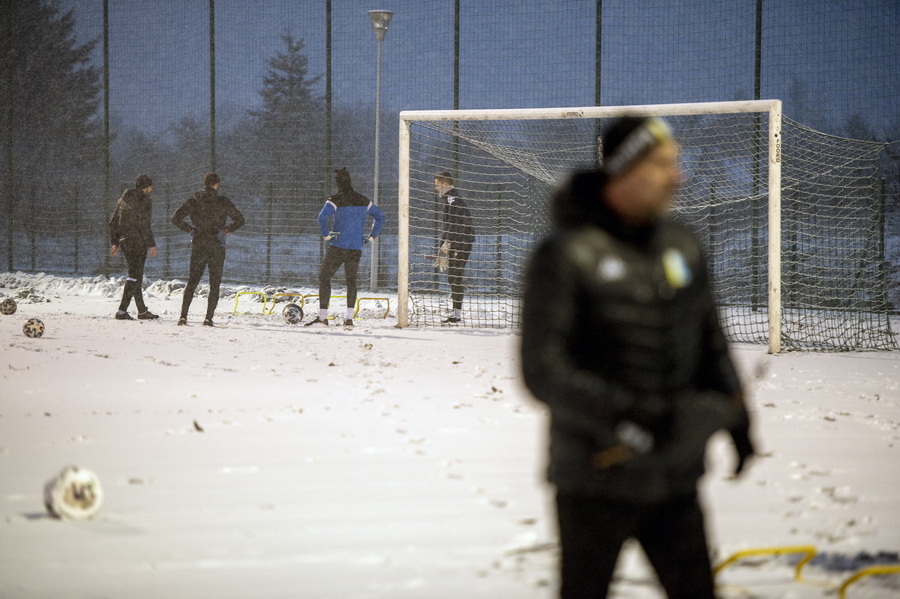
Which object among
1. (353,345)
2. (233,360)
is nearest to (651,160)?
(233,360)

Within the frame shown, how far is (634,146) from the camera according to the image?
5.91ft

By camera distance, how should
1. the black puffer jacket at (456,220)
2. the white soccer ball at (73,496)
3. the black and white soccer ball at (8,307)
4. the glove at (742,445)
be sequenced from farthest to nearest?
1. the black and white soccer ball at (8,307)
2. the black puffer jacket at (456,220)
3. the white soccer ball at (73,496)
4. the glove at (742,445)

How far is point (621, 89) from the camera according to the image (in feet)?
44.2

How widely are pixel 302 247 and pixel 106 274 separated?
4.67 meters

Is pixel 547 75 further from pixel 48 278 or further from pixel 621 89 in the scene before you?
pixel 48 278

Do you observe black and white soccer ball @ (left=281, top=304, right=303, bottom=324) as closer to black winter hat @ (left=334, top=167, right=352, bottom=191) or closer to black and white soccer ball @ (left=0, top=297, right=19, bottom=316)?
black winter hat @ (left=334, top=167, right=352, bottom=191)

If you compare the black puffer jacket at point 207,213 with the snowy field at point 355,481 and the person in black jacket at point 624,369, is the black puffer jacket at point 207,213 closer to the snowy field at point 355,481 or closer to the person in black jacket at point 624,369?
the snowy field at point 355,481

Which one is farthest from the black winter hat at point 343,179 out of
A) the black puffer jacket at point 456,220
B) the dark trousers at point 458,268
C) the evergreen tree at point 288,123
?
the evergreen tree at point 288,123

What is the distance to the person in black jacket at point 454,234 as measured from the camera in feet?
36.6

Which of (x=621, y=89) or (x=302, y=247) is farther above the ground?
(x=621, y=89)

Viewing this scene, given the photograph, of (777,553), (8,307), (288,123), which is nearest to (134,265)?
(8,307)

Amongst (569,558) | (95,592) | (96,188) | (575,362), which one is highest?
(96,188)

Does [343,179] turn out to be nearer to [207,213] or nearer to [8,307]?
[207,213]

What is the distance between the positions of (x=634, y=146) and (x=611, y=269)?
0.25 meters
